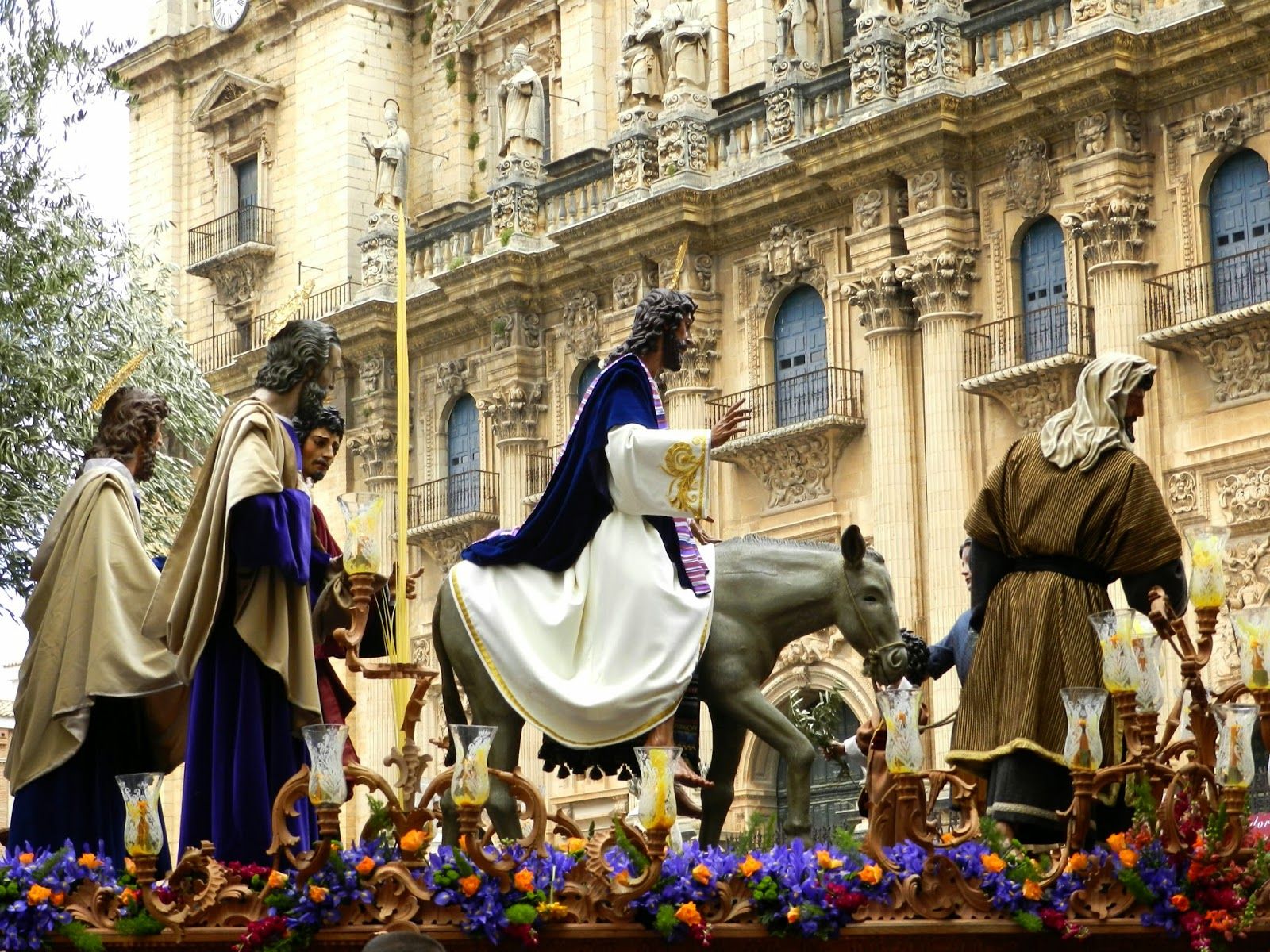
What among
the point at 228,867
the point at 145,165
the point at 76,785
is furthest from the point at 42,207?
the point at 145,165

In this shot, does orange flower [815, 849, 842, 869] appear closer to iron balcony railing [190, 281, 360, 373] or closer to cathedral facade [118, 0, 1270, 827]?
cathedral facade [118, 0, 1270, 827]

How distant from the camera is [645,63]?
2967cm

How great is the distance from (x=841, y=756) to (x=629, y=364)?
5.44 ft

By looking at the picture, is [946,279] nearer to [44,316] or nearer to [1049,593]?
[44,316]

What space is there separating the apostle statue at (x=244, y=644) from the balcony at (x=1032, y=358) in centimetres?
1659

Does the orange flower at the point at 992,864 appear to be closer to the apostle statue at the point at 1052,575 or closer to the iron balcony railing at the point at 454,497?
the apostle statue at the point at 1052,575

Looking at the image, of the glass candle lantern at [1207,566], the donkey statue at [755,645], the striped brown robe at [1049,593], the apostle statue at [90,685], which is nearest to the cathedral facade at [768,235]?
the donkey statue at [755,645]

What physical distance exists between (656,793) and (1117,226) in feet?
59.6

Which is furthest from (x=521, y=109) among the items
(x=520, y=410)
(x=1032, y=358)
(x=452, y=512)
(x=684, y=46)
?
(x=1032, y=358)

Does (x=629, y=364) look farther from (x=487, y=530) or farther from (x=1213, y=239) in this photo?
(x=487, y=530)

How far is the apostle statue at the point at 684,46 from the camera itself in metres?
28.9

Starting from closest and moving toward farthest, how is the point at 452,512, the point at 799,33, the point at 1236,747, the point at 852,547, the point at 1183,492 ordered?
the point at 1236,747
the point at 852,547
the point at 1183,492
the point at 799,33
the point at 452,512

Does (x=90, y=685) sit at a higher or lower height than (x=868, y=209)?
lower

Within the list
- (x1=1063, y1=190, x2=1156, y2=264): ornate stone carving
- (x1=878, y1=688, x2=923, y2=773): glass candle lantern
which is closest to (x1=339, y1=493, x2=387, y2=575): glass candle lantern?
(x1=878, y1=688, x2=923, y2=773): glass candle lantern
